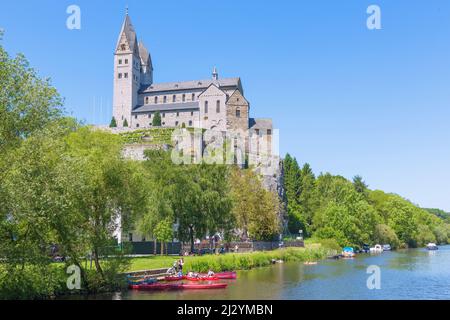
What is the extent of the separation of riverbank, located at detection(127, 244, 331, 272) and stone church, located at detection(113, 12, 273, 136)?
43.2 metres

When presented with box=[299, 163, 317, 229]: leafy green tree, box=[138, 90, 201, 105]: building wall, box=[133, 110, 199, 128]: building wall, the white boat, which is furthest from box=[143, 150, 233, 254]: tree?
box=[138, 90, 201, 105]: building wall

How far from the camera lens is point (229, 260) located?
137ft

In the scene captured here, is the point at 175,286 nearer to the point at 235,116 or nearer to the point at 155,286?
the point at 155,286

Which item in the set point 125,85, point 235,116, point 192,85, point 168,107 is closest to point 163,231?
point 235,116

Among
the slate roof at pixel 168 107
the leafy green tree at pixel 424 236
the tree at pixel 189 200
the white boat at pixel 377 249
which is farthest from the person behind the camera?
the slate roof at pixel 168 107

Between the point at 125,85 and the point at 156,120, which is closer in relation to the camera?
the point at 156,120

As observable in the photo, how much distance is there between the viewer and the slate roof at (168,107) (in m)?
106

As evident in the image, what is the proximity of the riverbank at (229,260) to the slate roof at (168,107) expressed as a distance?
176 ft

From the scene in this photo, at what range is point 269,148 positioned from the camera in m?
96.2

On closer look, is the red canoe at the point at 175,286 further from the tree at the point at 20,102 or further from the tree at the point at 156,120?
the tree at the point at 156,120

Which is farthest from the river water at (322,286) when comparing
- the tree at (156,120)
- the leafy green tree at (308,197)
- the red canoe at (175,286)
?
the tree at (156,120)

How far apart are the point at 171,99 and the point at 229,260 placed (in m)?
75.6
